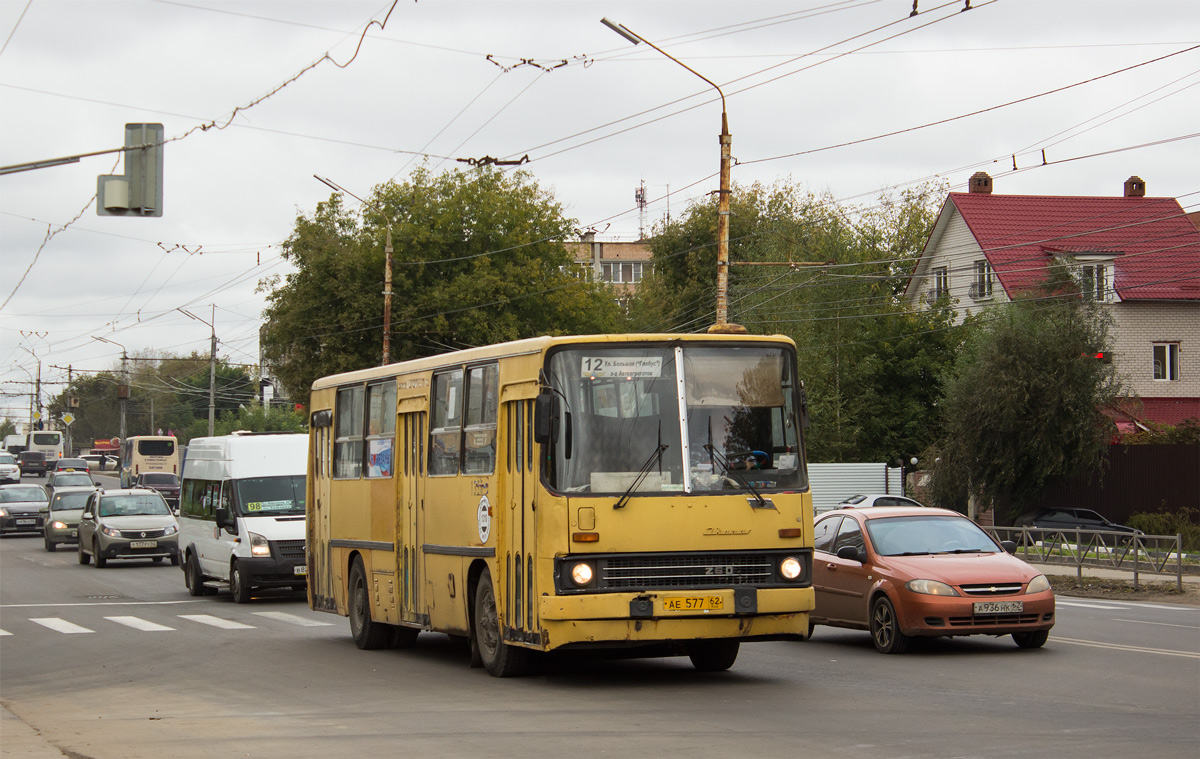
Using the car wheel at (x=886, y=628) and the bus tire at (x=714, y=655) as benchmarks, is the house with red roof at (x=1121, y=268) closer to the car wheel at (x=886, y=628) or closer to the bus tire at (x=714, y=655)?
the car wheel at (x=886, y=628)

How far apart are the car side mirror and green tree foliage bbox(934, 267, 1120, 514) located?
22989 mm

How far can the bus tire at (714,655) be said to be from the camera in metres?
13.2

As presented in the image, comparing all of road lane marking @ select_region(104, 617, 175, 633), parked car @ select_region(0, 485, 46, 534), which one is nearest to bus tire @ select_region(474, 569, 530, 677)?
road lane marking @ select_region(104, 617, 175, 633)

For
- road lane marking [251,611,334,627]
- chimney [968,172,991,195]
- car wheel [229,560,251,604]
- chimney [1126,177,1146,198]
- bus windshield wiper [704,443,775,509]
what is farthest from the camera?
chimney [968,172,991,195]

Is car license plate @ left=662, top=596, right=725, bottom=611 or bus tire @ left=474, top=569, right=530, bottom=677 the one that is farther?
bus tire @ left=474, top=569, right=530, bottom=677

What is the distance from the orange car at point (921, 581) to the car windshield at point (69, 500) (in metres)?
32.2

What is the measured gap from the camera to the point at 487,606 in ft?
42.7

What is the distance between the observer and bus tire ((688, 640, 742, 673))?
13156 mm

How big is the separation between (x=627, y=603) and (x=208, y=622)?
11245 millimetres

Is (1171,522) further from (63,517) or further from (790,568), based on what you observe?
(63,517)

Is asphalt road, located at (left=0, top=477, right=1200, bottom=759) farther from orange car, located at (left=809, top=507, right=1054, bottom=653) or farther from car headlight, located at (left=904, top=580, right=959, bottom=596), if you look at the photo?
car headlight, located at (left=904, top=580, right=959, bottom=596)

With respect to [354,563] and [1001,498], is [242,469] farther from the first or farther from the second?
[1001,498]

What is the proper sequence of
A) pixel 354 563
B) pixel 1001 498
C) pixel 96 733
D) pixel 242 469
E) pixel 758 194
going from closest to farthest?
1. pixel 96 733
2. pixel 354 563
3. pixel 242 469
4. pixel 1001 498
5. pixel 758 194

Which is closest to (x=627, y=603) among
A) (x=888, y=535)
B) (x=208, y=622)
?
(x=888, y=535)
